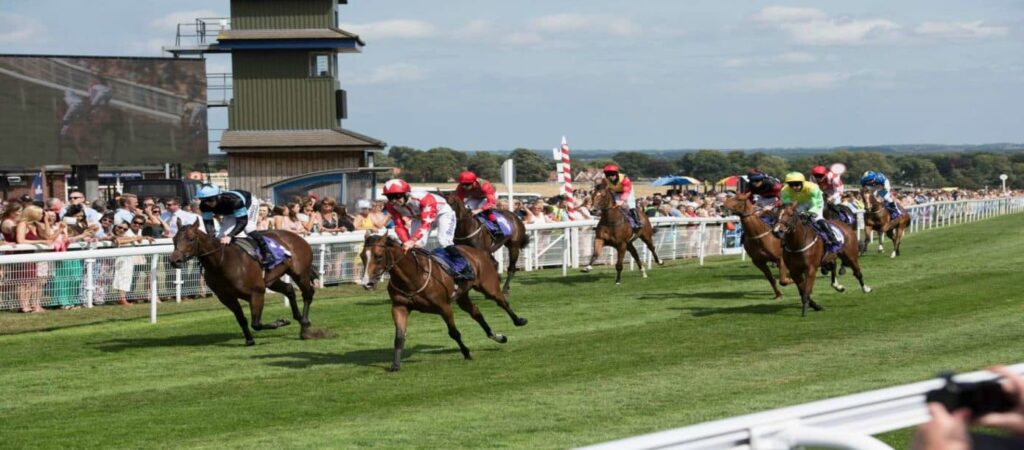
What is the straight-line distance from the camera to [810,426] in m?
3.72

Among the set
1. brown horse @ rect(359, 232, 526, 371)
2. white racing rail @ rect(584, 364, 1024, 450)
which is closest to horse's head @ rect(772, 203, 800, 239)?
brown horse @ rect(359, 232, 526, 371)

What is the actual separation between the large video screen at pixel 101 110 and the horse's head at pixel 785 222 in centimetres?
2102

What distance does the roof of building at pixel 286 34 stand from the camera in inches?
1521

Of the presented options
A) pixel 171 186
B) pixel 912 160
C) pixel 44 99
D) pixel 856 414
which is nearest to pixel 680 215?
pixel 171 186

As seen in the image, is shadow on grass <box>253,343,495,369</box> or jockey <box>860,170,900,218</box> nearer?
shadow on grass <box>253,343,495,369</box>

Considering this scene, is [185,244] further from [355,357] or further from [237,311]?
[355,357]

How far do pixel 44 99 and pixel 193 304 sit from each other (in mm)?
16305

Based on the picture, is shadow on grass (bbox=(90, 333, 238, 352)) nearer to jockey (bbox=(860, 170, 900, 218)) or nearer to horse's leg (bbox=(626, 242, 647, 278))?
horse's leg (bbox=(626, 242, 647, 278))

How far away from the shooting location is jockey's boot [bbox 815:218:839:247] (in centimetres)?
1639

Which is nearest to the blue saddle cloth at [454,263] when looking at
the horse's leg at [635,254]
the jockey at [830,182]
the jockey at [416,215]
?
the jockey at [416,215]

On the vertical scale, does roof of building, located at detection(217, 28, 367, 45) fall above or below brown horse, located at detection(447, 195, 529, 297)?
above

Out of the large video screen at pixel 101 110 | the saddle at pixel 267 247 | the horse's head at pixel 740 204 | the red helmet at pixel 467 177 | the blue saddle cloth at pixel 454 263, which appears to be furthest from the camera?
the large video screen at pixel 101 110

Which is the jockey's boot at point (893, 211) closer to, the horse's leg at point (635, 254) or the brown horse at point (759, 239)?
the horse's leg at point (635, 254)

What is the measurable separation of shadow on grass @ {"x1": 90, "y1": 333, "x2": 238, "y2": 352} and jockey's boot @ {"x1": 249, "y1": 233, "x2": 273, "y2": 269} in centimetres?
85
